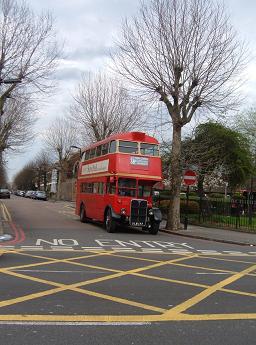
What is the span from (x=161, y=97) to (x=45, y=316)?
1884cm

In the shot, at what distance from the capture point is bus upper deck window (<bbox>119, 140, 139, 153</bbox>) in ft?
72.8

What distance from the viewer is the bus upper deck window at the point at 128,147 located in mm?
22188

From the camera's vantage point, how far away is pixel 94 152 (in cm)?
2588

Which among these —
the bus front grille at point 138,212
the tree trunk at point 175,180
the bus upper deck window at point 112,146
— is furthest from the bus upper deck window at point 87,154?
the bus front grille at point 138,212

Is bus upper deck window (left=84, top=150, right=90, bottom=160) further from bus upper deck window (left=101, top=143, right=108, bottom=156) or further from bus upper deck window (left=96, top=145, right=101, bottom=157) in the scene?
bus upper deck window (left=101, top=143, right=108, bottom=156)

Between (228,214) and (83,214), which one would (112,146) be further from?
(228,214)

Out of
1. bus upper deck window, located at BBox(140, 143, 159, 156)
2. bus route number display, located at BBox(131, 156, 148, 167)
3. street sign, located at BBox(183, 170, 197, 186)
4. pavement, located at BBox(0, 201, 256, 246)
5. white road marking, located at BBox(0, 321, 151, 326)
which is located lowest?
white road marking, located at BBox(0, 321, 151, 326)

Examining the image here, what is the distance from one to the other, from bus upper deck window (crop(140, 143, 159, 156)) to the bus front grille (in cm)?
217

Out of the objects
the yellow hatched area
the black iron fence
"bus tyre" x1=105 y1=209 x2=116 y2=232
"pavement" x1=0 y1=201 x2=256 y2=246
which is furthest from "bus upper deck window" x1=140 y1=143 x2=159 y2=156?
the yellow hatched area

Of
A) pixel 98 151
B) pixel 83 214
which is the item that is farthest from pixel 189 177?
pixel 83 214

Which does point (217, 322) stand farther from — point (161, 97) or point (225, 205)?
point (225, 205)

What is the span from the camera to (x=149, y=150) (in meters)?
22.6

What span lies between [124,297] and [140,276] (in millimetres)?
2196

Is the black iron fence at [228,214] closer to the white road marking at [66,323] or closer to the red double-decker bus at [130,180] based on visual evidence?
the red double-decker bus at [130,180]
